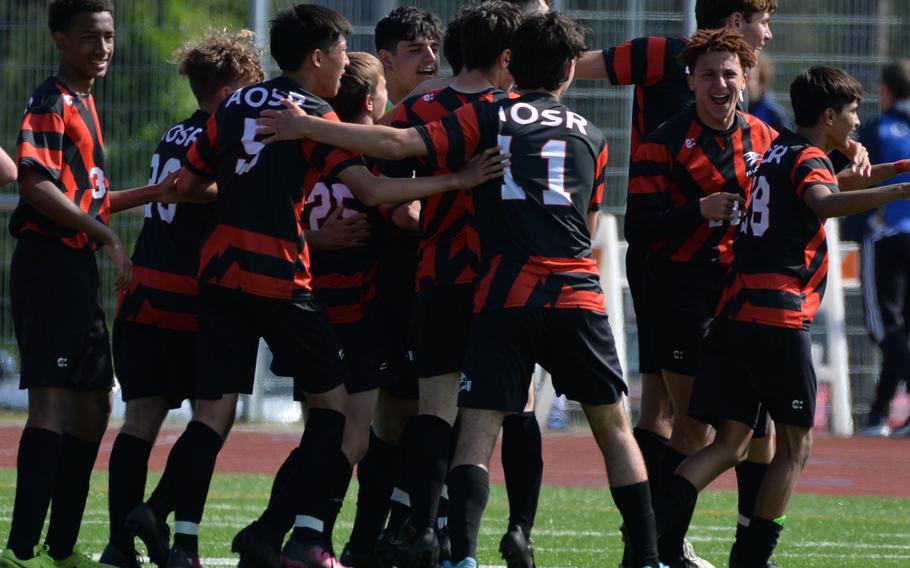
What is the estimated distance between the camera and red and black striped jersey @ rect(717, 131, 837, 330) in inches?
236

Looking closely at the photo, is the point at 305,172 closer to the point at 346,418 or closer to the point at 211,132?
the point at 211,132

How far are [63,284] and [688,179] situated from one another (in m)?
2.50

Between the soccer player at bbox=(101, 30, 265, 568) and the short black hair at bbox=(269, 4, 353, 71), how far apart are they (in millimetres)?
568

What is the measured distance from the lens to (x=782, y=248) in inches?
238

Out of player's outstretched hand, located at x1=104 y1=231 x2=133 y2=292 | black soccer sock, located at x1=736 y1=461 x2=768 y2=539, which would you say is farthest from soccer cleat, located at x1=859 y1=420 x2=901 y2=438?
player's outstretched hand, located at x1=104 y1=231 x2=133 y2=292

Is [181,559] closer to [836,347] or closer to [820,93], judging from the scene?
[820,93]

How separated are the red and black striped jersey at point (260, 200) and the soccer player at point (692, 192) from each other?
1355 millimetres

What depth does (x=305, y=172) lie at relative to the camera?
5.77 metres

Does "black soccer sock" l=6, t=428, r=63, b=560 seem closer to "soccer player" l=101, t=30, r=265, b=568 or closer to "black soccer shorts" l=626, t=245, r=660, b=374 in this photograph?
"soccer player" l=101, t=30, r=265, b=568

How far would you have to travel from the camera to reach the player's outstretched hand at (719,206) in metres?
6.15

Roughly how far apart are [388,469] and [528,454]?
77cm

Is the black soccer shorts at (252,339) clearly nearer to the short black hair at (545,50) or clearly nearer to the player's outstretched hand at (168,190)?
the player's outstretched hand at (168,190)

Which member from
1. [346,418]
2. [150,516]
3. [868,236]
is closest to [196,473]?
[150,516]

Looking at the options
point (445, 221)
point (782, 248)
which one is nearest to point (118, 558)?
point (445, 221)
